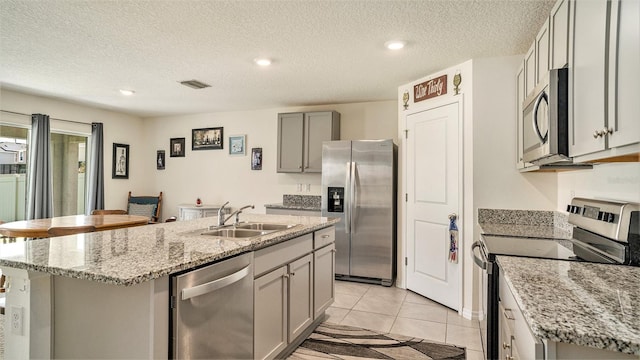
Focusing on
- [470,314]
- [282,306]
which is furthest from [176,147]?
[470,314]

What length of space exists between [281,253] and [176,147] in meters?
4.71

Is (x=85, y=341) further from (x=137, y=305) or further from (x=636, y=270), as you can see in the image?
(x=636, y=270)

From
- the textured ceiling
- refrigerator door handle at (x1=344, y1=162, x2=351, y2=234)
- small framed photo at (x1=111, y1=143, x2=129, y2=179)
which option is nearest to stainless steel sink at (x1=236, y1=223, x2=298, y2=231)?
the textured ceiling

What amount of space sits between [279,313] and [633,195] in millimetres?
2006

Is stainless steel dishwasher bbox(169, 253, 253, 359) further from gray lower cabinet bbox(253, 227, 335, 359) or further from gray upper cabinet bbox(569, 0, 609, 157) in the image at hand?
gray upper cabinet bbox(569, 0, 609, 157)

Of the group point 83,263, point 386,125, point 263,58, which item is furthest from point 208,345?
point 386,125

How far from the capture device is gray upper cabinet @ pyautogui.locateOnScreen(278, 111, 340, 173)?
15.5 ft

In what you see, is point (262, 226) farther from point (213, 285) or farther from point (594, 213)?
point (594, 213)

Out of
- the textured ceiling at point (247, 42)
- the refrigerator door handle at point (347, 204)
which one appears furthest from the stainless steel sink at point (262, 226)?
Answer: the refrigerator door handle at point (347, 204)

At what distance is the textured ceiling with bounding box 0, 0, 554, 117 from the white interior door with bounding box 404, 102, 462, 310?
586 mm

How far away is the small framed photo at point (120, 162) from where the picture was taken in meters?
5.73

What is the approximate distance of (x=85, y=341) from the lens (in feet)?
4.51

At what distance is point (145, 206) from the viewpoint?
5859mm

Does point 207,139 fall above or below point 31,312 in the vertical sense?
above
